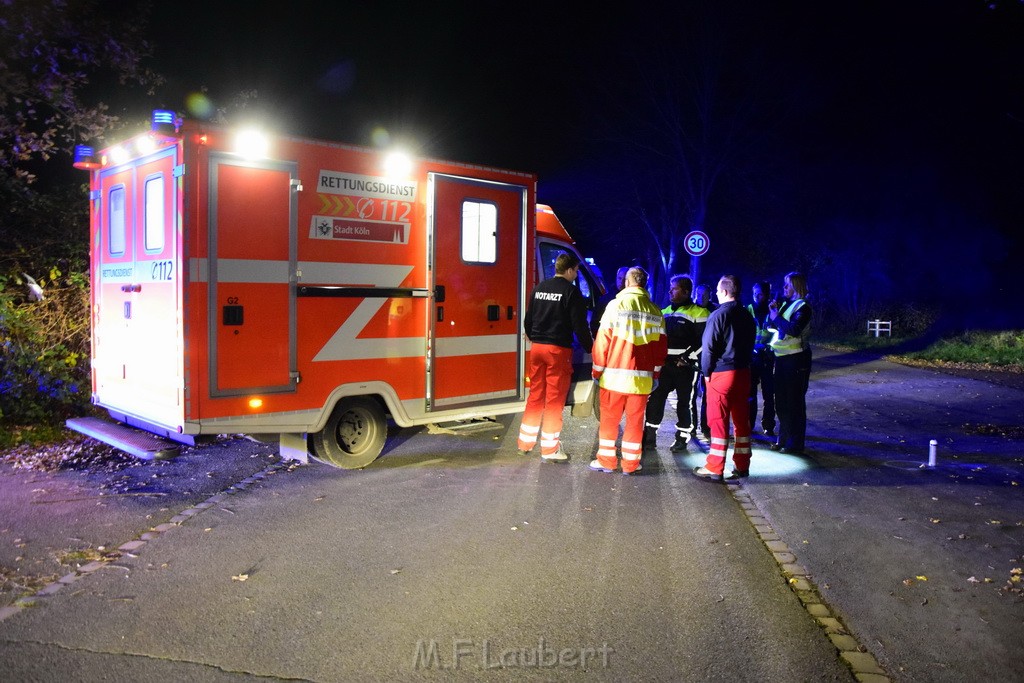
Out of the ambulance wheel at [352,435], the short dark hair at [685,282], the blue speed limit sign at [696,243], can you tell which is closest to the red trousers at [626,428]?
the short dark hair at [685,282]

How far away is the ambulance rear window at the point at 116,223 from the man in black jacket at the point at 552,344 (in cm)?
364

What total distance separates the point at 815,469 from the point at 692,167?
2411 centimetres

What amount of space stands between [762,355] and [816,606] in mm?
5182

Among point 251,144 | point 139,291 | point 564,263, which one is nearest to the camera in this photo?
point 251,144

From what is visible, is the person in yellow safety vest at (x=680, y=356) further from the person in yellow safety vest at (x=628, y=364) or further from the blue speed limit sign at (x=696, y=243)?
→ the blue speed limit sign at (x=696, y=243)

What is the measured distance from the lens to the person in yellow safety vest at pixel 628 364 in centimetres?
723

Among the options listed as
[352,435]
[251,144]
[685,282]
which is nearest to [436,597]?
[352,435]

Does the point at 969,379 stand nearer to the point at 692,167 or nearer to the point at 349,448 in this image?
the point at 349,448

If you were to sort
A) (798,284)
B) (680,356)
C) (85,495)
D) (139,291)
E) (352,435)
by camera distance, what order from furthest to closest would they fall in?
(680,356) → (798,284) → (352,435) → (139,291) → (85,495)

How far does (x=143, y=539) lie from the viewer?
532 centimetres

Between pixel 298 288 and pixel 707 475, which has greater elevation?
pixel 298 288

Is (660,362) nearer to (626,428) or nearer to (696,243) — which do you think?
(626,428)

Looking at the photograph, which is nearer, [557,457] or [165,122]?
[165,122]

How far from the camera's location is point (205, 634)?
3.88 metres
